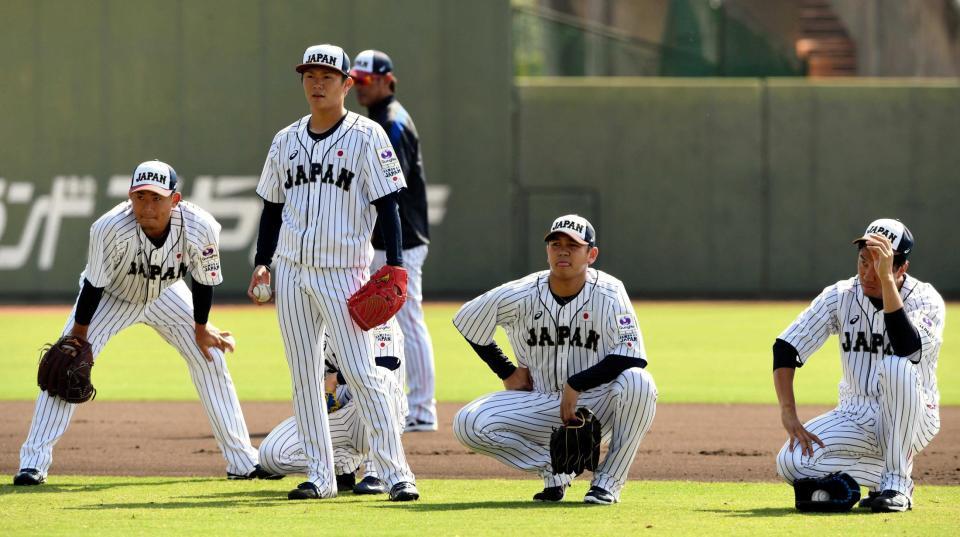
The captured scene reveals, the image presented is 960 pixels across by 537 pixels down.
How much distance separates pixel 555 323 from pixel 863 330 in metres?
1.35

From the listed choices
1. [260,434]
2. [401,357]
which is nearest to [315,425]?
[401,357]

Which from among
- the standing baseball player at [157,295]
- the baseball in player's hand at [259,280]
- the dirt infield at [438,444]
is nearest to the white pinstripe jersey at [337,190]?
the baseball in player's hand at [259,280]

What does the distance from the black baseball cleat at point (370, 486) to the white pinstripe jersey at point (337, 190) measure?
1.06 m

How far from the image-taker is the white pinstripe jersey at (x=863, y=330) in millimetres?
6188

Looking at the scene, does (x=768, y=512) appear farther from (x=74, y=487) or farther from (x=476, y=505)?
(x=74, y=487)

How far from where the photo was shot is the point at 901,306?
5965mm

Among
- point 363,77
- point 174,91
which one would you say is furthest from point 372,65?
point 174,91

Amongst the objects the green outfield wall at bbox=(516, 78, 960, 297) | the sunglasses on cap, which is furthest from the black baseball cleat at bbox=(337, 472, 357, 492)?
the green outfield wall at bbox=(516, 78, 960, 297)

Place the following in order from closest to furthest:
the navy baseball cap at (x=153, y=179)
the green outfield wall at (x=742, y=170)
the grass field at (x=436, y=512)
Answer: the grass field at (x=436, y=512) → the navy baseball cap at (x=153, y=179) → the green outfield wall at (x=742, y=170)

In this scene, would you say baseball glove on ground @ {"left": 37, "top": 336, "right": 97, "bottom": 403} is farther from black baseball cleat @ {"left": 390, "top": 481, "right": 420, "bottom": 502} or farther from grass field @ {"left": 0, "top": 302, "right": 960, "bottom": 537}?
black baseball cleat @ {"left": 390, "top": 481, "right": 420, "bottom": 502}

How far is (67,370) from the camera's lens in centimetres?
685

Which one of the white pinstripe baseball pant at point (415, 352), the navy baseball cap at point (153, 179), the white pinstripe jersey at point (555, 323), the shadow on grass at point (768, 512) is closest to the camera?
the shadow on grass at point (768, 512)

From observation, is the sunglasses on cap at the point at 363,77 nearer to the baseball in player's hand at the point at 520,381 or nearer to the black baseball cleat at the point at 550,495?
the baseball in player's hand at the point at 520,381

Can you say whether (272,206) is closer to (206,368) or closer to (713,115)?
(206,368)
